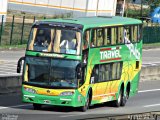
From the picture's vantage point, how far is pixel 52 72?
82.7 ft

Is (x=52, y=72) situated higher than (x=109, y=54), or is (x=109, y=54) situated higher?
(x=109, y=54)

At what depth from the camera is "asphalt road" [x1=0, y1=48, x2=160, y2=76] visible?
38162mm

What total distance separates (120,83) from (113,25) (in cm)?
265

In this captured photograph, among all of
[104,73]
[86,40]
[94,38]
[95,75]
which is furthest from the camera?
[104,73]

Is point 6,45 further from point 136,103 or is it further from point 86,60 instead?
point 86,60

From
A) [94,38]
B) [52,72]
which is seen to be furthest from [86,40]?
[52,72]

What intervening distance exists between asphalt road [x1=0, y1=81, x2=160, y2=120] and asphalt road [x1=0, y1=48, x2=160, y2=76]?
5594 millimetres

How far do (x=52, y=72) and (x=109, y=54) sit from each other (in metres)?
3.41

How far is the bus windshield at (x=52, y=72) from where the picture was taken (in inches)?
990

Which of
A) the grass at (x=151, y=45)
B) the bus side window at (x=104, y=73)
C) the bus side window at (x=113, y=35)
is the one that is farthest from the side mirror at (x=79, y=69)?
the grass at (x=151, y=45)

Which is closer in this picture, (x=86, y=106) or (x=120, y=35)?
(x=86, y=106)

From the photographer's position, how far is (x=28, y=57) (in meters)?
25.3

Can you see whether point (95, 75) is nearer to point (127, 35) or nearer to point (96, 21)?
point (96, 21)

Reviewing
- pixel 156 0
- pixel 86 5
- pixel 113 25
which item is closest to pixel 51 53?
pixel 113 25
